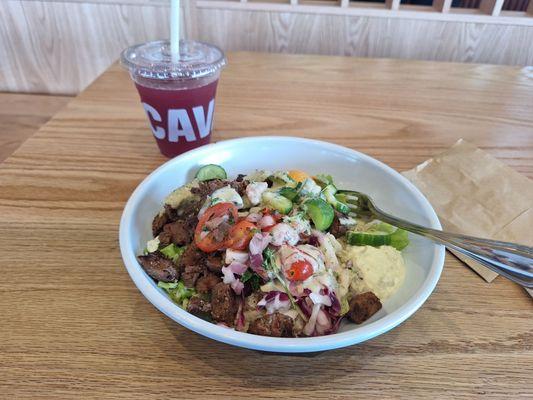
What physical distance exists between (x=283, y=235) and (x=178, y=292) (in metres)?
0.25

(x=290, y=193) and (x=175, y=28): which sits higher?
(x=175, y=28)

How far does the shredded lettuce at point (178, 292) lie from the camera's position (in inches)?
33.4

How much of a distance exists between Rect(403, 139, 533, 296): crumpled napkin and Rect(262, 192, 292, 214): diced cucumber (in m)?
0.47

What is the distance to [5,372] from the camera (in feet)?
2.49

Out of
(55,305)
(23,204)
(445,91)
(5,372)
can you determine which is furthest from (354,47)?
(5,372)

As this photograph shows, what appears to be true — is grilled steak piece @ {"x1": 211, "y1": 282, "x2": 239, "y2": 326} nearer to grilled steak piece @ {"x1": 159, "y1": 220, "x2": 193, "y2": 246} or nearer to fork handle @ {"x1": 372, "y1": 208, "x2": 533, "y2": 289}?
grilled steak piece @ {"x1": 159, "y1": 220, "x2": 193, "y2": 246}

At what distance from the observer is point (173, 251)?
36.6 inches

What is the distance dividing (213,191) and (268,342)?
44cm

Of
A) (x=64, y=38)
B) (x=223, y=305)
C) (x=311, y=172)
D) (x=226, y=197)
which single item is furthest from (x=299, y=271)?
(x=64, y=38)

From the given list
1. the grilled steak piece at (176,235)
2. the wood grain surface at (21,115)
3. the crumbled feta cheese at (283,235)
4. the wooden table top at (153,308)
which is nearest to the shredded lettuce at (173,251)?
the grilled steak piece at (176,235)

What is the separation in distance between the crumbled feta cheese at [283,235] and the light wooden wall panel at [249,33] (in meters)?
1.89

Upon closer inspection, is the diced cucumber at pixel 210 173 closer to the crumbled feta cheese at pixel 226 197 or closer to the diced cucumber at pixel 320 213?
the crumbled feta cheese at pixel 226 197

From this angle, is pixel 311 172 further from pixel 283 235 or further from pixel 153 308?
pixel 153 308

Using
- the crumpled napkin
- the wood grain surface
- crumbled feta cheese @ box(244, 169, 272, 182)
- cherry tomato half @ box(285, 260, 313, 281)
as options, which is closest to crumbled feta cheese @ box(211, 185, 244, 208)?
crumbled feta cheese @ box(244, 169, 272, 182)
